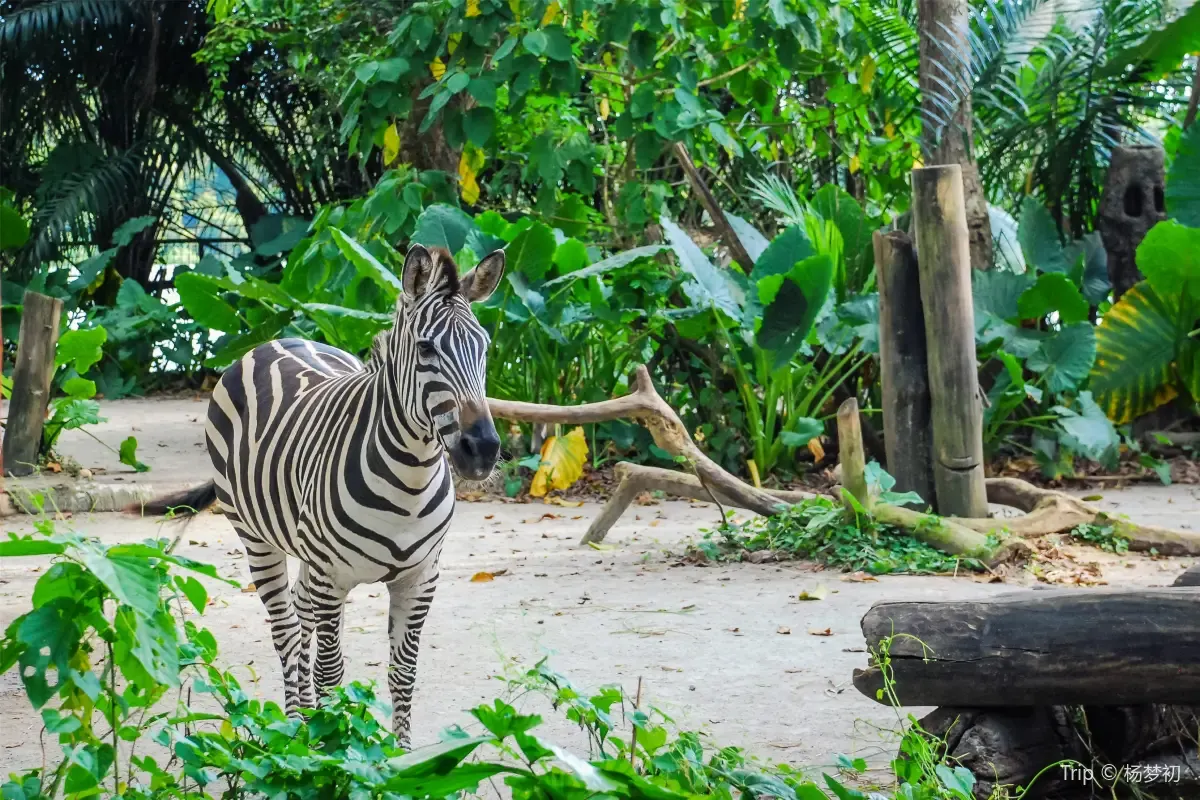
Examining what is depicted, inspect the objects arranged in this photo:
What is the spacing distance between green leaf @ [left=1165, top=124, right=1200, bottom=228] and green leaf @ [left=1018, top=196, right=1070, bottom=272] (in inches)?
36.6

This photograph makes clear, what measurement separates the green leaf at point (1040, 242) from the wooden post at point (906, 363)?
2873 mm

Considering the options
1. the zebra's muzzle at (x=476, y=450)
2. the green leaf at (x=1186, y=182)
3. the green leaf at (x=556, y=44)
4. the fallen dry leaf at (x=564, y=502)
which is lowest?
the fallen dry leaf at (x=564, y=502)

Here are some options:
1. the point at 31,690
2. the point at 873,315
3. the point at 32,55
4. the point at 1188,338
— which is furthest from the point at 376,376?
the point at 32,55

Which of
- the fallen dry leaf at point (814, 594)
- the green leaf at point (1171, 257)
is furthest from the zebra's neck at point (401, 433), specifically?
the green leaf at point (1171, 257)

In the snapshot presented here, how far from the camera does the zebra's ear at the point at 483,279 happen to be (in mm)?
3273

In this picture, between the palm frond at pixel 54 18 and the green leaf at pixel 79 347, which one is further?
the palm frond at pixel 54 18

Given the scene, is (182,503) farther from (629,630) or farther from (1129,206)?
(1129,206)

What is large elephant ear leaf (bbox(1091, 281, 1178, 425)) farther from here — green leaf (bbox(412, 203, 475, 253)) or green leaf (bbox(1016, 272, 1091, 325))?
green leaf (bbox(412, 203, 475, 253))

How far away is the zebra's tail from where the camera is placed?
4.96 meters

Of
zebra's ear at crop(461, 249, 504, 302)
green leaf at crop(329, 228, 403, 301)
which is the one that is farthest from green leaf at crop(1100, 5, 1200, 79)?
zebra's ear at crop(461, 249, 504, 302)

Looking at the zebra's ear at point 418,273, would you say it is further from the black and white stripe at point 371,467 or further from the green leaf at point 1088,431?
the green leaf at point 1088,431

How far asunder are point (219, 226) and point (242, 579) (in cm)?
1127

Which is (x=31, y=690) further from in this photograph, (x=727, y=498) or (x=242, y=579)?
(x=727, y=498)

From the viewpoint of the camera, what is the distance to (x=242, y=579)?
6.21 meters
